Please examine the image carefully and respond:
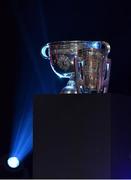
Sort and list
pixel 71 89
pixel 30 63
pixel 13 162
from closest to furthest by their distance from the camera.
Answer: pixel 71 89 → pixel 13 162 → pixel 30 63

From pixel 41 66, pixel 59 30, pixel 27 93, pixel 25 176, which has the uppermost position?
pixel 59 30

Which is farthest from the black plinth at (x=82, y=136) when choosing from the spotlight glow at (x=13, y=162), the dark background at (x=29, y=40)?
the dark background at (x=29, y=40)

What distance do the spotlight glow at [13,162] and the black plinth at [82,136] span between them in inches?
42.1

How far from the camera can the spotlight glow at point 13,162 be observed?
7.08ft

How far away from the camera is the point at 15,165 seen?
2.17 metres

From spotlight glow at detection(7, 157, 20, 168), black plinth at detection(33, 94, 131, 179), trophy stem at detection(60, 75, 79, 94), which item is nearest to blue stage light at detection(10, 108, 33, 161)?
spotlight glow at detection(7, 157, 20, 168)

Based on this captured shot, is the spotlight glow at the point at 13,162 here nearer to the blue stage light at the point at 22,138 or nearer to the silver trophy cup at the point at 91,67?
the blue stage light at the point at 22,138

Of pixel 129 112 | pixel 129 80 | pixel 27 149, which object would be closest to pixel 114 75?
pixel 129 80

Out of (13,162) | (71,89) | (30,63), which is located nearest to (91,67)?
(71,89)

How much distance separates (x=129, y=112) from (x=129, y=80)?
101 centimetres

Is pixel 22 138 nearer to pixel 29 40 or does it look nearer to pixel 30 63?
pixel 30 63

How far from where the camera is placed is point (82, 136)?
1.06m

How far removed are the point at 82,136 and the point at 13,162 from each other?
1.18m

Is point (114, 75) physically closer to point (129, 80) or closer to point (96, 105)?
point (129, 80)
